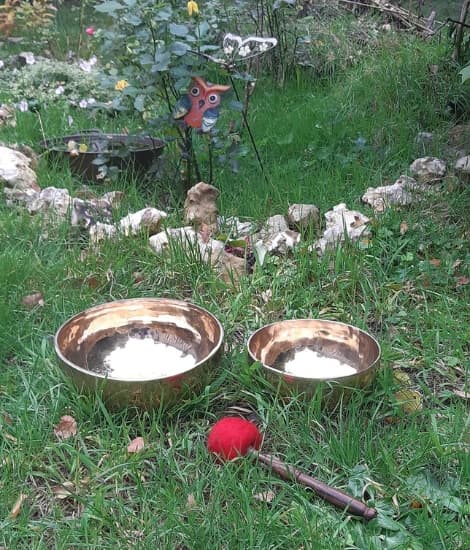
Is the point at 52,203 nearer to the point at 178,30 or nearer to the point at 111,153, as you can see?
the point at 111,153

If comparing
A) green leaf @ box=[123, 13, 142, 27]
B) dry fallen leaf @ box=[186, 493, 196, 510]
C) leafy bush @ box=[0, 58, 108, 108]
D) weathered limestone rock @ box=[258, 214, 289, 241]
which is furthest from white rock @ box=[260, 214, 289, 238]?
leafy bush @ box=[0, 58, 108, 108]

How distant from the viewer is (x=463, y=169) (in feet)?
11.1

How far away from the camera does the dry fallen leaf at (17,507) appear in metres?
1.72

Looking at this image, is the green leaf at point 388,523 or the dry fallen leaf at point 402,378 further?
the dry fallen leaf at point 402,378

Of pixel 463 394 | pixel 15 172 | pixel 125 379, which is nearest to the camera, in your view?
pixel 125 379

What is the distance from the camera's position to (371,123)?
4270 millimetres

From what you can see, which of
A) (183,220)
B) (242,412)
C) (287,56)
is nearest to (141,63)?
(183,220)

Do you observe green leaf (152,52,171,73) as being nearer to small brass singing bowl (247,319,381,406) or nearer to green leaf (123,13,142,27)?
green leaf (123,13,142,27)

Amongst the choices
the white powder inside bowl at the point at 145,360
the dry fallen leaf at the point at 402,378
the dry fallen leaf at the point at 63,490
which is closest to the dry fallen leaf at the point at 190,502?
the dry fallen leaf at the point at 63,490

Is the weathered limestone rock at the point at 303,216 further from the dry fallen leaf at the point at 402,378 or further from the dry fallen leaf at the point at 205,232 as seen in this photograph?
the dry fallen leaf at the point at 402,378

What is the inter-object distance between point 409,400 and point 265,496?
59 cm

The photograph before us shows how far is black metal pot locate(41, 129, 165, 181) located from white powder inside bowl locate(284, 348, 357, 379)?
1662 mm

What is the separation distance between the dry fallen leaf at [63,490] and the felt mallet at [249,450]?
0.37m

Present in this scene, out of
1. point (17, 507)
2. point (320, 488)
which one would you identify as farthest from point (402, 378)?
point (17, 507)
